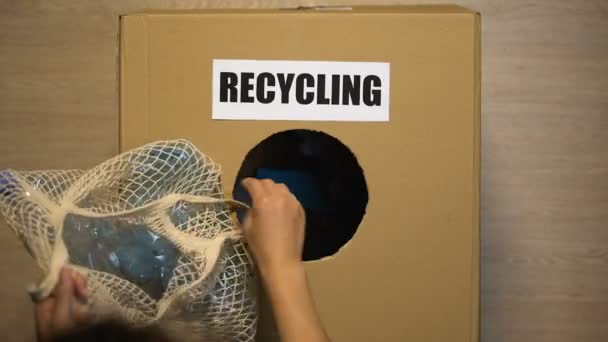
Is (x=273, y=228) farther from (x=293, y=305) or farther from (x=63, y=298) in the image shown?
(x=63, y=298)

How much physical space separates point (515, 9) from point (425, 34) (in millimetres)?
415

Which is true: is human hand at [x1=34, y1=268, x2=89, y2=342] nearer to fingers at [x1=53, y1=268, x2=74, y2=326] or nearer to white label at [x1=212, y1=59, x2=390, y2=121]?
fingers at [x1=53, y1=268, x2=74, y2=326]

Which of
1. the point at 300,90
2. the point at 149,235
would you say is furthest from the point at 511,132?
the point at 149,235

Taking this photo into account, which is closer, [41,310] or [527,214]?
[41,310]

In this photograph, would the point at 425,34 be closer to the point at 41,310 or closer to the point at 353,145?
the point at 353,145

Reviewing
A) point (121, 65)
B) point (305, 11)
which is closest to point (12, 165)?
point (121, 65)

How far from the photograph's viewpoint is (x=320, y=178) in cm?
70

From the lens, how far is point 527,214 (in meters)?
0.83

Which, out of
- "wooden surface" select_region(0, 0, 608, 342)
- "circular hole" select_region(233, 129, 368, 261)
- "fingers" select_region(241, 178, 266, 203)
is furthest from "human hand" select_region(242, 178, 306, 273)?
"wooden surface" select_region(0, 0, 608, 342)

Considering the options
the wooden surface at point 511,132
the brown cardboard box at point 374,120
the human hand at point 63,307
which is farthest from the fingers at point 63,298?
the wooden surface at point 511,132

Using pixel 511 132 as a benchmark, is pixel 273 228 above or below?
below

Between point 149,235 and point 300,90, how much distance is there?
180 millimetres

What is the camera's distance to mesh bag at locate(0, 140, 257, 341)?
1.42ft

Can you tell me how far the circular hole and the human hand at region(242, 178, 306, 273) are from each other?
0.15 meters
